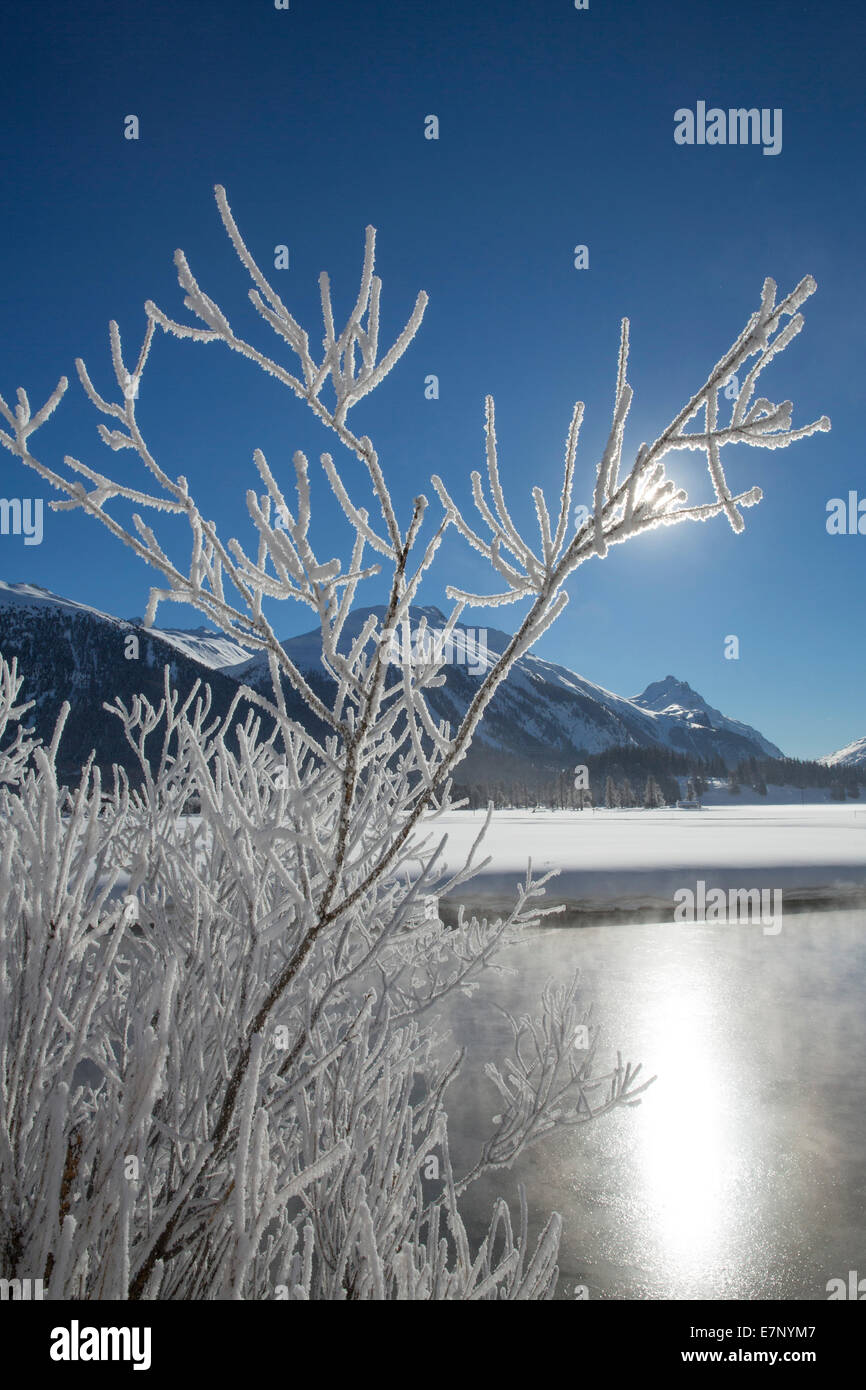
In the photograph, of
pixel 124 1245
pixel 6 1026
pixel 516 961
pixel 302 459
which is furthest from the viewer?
pixel 516 961

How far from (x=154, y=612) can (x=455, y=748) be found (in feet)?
2.13

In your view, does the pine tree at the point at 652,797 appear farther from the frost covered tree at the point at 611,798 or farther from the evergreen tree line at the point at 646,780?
the frost covered tree at the point at 611,798

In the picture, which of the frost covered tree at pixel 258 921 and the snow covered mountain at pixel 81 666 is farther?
the snow covered mountain at pixel 81 666

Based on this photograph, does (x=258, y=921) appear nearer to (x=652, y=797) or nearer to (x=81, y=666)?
(x=652, y=797)

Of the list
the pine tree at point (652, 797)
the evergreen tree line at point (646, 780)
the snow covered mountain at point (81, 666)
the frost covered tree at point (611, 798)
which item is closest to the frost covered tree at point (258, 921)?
the evergreen tree line at point (646, 780)

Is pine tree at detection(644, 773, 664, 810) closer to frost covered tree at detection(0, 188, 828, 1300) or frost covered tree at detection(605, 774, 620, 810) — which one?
frost covered tree at detection(605, 774, 620, 810)

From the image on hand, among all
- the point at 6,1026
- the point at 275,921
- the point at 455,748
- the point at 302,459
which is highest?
the point at 302,459

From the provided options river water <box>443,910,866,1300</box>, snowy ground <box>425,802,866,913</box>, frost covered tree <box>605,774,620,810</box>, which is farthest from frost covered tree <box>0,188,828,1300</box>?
frost covered tree <box>605,774,620,810</box>

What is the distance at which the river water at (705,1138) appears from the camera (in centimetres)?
552

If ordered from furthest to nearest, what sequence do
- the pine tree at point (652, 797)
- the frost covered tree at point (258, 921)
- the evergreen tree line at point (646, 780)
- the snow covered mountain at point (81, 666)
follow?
1. the snow covered mountain at point (81, 666)
2. the evergreen tree line at point (646, 780)
3. the pine tree at point (652, 797)
4. the frost covered tree at point (258, 921)

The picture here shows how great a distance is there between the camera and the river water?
5516 mm
